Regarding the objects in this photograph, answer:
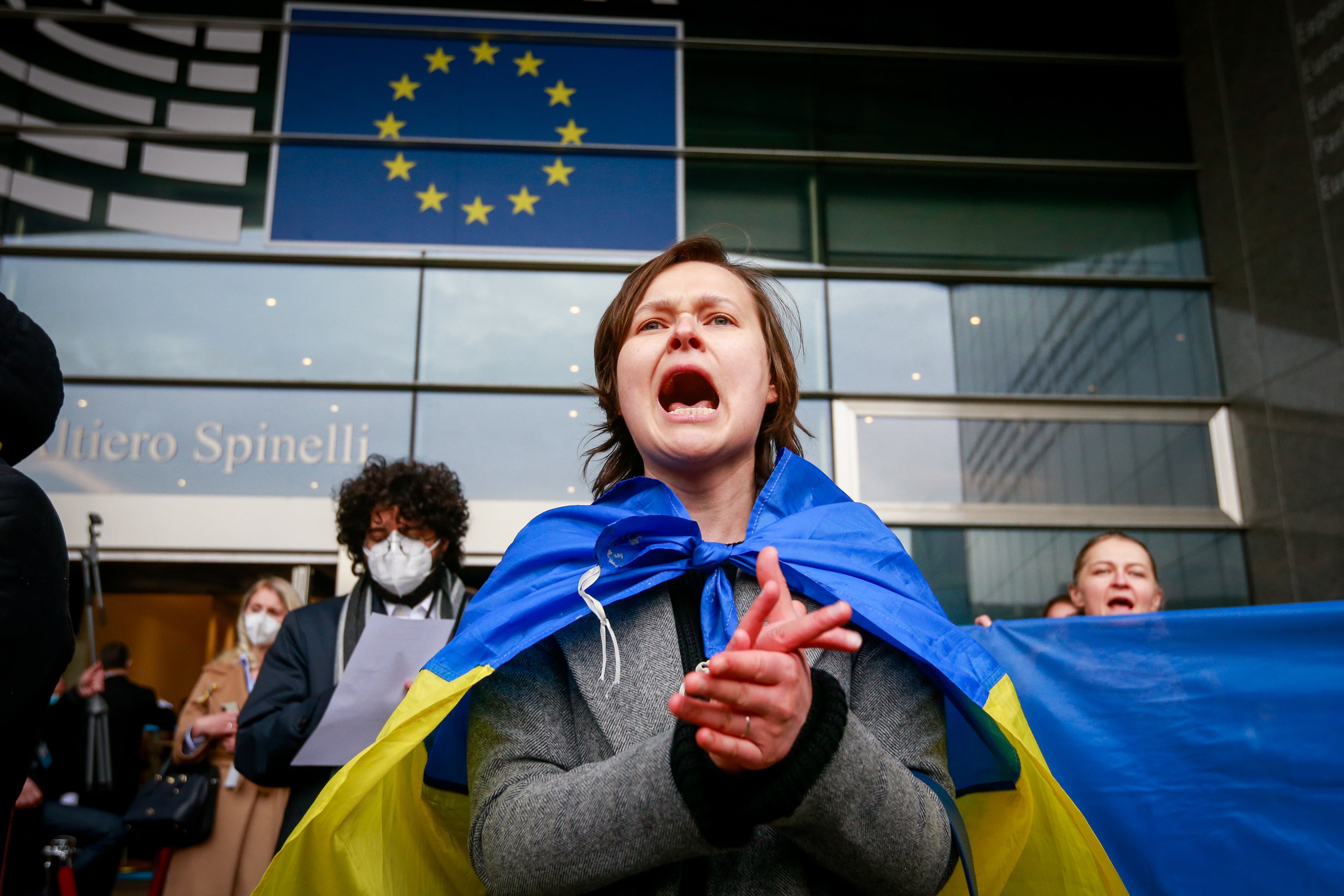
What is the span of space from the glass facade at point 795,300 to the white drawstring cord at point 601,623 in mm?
5487

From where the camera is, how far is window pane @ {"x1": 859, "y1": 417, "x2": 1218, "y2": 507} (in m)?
7.37

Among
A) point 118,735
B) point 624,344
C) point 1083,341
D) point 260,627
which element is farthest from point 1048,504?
point 624,344

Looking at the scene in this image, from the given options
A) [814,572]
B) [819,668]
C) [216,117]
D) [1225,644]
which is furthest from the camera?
[216,117]

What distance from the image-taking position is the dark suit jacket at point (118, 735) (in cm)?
560

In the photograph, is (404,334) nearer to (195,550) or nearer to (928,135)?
(195,550)

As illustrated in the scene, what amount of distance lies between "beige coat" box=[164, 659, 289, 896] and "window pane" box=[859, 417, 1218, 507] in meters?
4.44

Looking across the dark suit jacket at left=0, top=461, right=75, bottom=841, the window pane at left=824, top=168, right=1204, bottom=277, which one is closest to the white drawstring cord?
the dark suit jacket at left=0, top=461, right=75, bottom=841

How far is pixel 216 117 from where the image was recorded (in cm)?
792

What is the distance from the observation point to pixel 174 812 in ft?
13.0

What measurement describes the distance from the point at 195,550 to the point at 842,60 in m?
6.21

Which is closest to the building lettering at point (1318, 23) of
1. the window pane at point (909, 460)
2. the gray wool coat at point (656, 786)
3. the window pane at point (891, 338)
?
the window pane at point (891, 338)

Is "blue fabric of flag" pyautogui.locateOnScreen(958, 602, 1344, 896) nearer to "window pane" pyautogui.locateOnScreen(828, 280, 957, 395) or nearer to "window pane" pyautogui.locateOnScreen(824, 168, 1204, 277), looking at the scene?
"window pane" pyautogui.locateOnScreen(828, 280, 957, 395)

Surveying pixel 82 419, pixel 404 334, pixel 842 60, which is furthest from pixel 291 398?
pixel 842 60

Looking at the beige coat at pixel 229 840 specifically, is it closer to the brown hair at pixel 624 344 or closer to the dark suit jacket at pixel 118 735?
the dark suit jacket at pixel 118 735
